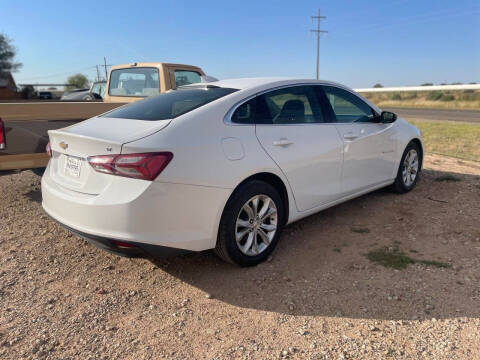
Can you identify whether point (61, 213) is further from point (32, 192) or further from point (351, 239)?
point (32, 192)

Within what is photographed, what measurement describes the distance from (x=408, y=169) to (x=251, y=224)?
3.04 m

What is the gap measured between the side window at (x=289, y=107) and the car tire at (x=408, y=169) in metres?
1.86

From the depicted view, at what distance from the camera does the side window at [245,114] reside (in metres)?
3.31

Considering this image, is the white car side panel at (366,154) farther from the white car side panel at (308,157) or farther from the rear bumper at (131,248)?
the rear bumper at (131,248)

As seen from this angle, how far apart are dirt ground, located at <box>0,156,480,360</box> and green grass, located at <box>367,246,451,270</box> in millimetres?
62

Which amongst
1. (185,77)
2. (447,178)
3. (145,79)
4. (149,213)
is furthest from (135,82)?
(447,178)

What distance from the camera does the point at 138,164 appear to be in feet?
8.96

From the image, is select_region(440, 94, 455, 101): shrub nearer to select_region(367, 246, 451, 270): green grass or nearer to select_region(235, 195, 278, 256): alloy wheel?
select_region(367, 246, 451, 270): green grass

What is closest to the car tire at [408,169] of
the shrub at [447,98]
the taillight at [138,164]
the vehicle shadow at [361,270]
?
the vehicle shadow at [361,270]

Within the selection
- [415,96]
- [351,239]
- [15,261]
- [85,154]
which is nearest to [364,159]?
[351,239]

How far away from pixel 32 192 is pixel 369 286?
→ 16.0 feet

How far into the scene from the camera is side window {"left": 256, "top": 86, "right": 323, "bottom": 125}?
3568mm

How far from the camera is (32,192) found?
19.2 feet

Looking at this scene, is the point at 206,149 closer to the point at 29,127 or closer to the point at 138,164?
the point at 138,164
